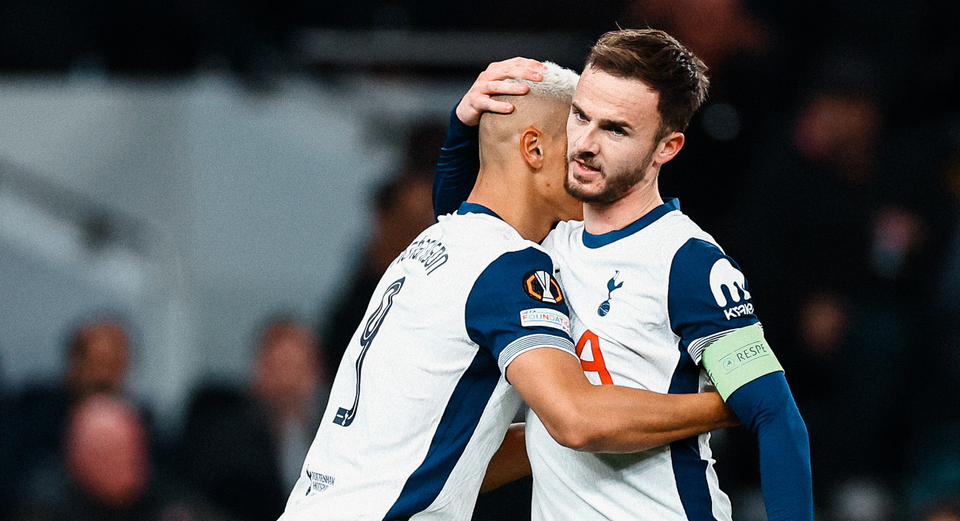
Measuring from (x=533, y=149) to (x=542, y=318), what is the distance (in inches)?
19.5

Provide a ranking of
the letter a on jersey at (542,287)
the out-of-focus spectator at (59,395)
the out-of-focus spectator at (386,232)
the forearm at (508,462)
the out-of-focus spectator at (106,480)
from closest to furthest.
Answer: the letter a on jersey at (542,287) → the forearm at (508,462) → the out-of-focus spectator at (106,480) → the out-of-focus spectator at (59,395) → the out-of-focus spectator at (386,232)

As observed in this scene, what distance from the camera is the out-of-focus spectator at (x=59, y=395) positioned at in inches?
229

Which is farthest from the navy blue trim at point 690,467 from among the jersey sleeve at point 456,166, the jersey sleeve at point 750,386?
the jersey sleeve at point 456,166

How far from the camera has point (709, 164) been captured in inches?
226

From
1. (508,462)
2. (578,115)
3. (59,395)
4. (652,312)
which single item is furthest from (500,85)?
(59,395)

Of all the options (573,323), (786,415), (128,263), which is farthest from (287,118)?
(786,415)

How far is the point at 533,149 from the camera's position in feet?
8.29

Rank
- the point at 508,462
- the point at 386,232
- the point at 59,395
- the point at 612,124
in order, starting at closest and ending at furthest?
the point at 612,124
the point at 508,462
the point at 59,395
the point at 386,232

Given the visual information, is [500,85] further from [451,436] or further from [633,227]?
[451,436]

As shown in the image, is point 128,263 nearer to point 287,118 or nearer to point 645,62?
point 287,118

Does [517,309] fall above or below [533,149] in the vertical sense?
below

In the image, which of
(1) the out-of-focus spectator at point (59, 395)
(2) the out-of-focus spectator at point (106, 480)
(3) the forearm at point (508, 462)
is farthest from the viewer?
(1) the out-of-focus spectator at point (59, 395)

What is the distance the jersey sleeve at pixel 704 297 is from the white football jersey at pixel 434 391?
0.81 ft

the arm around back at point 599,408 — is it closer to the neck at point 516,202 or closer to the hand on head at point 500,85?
the neck at point 516,202
